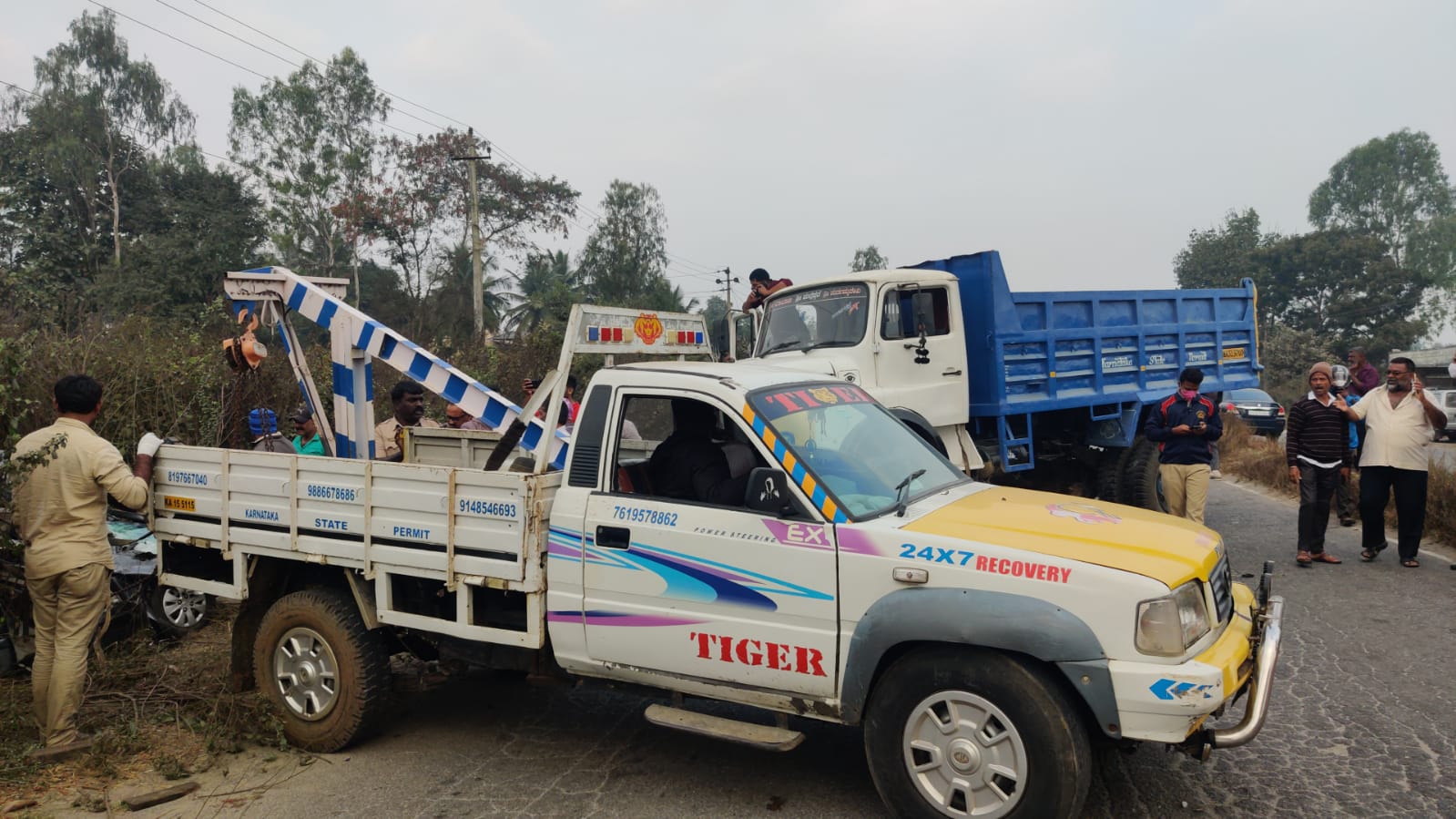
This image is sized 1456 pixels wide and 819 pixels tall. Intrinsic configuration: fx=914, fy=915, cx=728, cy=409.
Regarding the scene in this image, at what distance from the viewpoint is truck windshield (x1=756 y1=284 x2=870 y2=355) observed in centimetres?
820

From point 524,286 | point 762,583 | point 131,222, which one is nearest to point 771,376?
point 762,583

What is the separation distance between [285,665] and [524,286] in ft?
161

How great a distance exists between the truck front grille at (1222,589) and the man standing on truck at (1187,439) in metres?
4.35

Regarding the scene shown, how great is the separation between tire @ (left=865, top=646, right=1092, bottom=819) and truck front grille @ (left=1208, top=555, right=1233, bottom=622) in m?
0.82

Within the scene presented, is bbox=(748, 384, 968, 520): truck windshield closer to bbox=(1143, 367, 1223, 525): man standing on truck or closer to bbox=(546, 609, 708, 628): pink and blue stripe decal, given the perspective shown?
bbox=(546, 609, 708, 628): pink and blue stripe decal

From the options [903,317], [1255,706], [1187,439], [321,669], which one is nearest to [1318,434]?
[1187,439]

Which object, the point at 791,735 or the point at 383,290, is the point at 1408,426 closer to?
the point at 791,735

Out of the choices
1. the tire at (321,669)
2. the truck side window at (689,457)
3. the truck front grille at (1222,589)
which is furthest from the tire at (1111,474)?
the tire at (321,669)

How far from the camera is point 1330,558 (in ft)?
26.2

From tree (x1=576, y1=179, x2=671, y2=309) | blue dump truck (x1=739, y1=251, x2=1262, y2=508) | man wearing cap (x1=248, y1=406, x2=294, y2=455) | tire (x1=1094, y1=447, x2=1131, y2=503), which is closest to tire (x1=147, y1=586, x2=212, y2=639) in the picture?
man wearing cap (x1=248, y1=406, x2=294, y2=455)

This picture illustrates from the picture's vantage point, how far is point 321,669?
4676mm

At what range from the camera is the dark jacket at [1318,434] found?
794 centimetres

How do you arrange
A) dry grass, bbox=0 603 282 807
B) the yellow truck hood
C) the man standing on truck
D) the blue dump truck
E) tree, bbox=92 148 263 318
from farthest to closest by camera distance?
tree, bbox=92 148 263 318, the blue dump truck, the man standing on truck, dry grass, bbox=0 603 282 807, the yellow truck hood

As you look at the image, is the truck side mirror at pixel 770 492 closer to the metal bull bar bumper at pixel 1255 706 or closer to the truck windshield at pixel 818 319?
the metal bull bar bumper at pixel 1255 706
